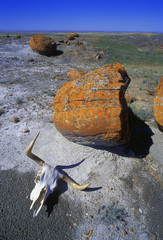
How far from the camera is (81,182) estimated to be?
135 inches

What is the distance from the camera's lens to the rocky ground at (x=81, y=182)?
2.75 meters

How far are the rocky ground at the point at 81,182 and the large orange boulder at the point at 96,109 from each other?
0.67m

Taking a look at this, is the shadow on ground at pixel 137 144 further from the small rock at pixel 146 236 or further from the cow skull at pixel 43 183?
the small rock at pixel 146 236

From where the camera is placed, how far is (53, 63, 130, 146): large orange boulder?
3.20 m

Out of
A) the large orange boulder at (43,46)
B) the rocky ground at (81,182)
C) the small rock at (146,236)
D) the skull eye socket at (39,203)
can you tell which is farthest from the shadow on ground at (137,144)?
the large orange boulder at (43,46)

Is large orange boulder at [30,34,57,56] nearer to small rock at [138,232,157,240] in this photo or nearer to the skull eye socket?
the skull eye socket

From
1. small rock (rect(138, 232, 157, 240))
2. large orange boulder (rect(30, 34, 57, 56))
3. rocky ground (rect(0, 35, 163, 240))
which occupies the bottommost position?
small rock (rect(138, 232, 157, 240))

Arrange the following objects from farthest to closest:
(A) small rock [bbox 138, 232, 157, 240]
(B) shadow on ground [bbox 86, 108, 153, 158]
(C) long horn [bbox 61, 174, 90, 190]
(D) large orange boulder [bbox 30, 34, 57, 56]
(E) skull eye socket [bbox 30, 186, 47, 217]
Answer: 1. (D) large orange boulder [bbox 30, 34, 57, 56]
2. (B) shadow on ground [bbox 86, 108, 153, 158]
3. (C) long horn [bbox 61, 174, 90, 190]
4. (E) skull eye socket [bbox 30, 186, 47, 217]
5. (A) small rock [bbox 138, 232, 157, 240]

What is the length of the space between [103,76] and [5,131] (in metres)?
3.23

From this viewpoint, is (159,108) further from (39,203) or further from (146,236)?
(39,203)

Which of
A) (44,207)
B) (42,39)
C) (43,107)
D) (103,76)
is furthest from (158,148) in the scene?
(42,39)

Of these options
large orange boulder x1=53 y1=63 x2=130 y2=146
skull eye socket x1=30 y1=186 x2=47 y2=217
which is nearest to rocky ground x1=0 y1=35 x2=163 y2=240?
skull eye socket x1=30 y1=186 x2=47 y2=217

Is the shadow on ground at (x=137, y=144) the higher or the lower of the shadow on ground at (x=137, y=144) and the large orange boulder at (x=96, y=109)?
the lower

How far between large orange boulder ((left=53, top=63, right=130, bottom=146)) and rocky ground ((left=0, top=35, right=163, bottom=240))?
26.5 inches
